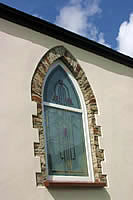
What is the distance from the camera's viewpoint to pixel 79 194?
18.7 ft

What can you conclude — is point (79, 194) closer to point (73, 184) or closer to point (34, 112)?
point (73, 184)

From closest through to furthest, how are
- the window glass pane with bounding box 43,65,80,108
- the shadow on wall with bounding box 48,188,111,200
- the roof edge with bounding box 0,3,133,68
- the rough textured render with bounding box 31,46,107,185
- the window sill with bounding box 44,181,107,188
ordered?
1. the window sill with bounding box 44,181,107,188
2. the shadow on wall with bounding box 48,188,111,200
3. the rough textured render with bounding box 31,46,107,185
4. the roof edge with bounding box 0,3,133,68
5. the window glass pane with bounding box 43,65,80,108

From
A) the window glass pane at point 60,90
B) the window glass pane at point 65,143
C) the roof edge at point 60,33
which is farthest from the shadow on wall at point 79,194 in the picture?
the roof edge at point 60,33

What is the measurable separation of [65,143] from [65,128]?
0.95 ft

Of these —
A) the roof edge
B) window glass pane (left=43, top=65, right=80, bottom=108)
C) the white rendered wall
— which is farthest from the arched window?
the roof edge

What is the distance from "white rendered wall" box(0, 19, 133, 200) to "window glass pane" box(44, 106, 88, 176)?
41 centimetres

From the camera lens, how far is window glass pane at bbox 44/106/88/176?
5.82 metres

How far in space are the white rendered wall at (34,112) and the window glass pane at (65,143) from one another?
414 mm

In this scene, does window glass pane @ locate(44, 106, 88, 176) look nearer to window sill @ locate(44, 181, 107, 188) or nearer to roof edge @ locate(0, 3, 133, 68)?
window sill @ locate(44, 181, 107, 188)

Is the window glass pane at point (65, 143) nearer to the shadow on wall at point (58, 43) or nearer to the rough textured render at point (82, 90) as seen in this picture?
the rough textured render at point (82, 90)

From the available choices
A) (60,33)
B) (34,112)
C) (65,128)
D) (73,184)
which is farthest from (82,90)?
(73,184)

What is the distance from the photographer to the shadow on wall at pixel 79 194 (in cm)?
537

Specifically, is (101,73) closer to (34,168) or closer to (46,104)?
(46,104)

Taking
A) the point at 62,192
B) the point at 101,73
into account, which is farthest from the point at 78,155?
the point at 101,73
